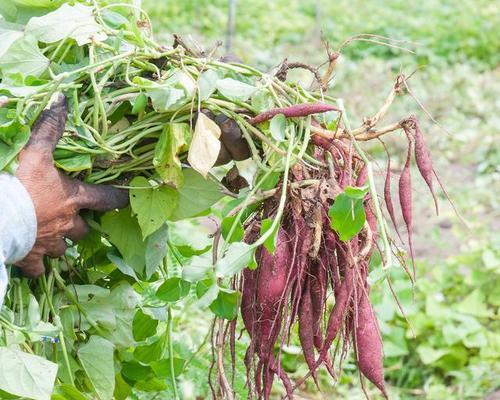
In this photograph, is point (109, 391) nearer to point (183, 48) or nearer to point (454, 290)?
point (183, 48)

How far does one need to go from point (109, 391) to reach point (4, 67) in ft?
1.84

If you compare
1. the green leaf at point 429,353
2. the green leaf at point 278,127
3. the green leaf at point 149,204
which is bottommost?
the green leaf at point 429,353

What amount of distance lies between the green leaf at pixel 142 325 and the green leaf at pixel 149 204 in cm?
21

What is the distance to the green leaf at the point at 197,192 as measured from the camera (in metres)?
1.38

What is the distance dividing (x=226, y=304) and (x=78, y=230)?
0.27m

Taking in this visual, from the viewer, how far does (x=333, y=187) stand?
1.26 m

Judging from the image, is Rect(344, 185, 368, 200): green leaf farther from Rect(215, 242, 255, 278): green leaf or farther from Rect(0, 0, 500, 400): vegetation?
Rect(215, 242, 255, 278): green leaf

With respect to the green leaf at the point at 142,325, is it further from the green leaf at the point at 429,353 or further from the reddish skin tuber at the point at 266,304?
the green leaf at the point at 429,353

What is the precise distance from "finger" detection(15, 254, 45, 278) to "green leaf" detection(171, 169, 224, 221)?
0.23m

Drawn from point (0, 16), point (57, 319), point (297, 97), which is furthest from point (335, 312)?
point (0, 16)

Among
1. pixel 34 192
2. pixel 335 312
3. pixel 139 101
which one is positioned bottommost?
pixel 335 312

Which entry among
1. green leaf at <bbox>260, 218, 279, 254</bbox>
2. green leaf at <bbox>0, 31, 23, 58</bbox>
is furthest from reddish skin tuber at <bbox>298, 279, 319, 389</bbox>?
green leaf at <bbox>0, 31, 23, 58</bbox>

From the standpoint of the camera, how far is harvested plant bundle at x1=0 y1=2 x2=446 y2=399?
4.11 feet

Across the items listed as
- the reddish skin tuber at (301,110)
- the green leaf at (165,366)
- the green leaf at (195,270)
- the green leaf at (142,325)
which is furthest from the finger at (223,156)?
the green leaf at (165,366)
